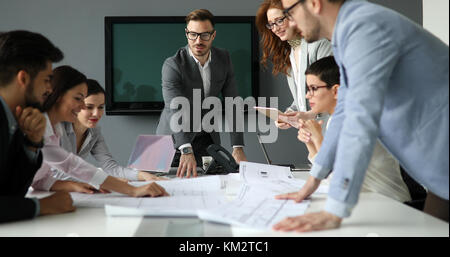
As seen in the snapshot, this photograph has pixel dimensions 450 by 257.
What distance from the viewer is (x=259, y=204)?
1221 millimetres

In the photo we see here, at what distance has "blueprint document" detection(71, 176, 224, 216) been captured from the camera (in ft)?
3.68

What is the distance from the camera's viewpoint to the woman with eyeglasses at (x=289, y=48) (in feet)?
7.79

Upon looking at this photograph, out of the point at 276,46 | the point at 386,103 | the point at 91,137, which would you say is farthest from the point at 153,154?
the point at 386,103

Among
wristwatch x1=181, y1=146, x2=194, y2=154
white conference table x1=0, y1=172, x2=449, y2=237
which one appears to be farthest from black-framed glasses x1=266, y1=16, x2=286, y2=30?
white conference table x1=0, y1=172, x2=449, y2=237

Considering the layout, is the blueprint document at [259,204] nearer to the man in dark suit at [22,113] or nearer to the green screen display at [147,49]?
the man in dark suit at [22,113]

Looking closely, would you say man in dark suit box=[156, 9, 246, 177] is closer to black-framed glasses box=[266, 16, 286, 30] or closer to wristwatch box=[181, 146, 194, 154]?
wristwatch box=[181, 146, 194, 154]

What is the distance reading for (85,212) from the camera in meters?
1.19

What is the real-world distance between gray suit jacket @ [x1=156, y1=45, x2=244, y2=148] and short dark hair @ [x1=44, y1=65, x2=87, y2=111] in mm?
924

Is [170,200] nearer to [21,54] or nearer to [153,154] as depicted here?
[21,54]

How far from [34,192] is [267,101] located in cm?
312

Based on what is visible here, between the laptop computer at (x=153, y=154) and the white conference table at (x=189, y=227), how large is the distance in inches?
30.6

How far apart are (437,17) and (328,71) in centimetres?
54

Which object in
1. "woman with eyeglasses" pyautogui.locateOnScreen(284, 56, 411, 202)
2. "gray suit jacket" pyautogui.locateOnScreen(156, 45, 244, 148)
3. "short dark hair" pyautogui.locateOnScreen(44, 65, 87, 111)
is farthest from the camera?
"gray suit jacket" pyautogui.locateOnScreen(156, 45, 244, 148)
